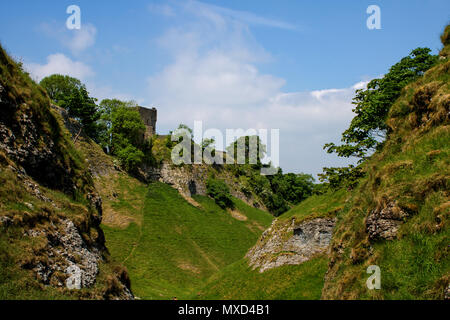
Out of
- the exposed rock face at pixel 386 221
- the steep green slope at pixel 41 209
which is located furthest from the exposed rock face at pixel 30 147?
the exposed rock face at pixel 386 221

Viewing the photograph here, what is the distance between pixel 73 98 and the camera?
221 feet

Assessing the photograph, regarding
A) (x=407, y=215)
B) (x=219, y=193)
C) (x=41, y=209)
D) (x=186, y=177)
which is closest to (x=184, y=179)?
(x=186, y=177)

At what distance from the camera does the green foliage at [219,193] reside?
78312 mm

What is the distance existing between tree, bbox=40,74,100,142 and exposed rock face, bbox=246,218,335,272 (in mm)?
54096

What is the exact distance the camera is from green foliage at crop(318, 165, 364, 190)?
28.3 metres

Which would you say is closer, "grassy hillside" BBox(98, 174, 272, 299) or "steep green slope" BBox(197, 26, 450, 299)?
"steep green slope" BBox(197, 26, 450, 299)

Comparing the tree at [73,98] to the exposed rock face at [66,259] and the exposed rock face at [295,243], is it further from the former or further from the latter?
the exposed rock face at [66,259]

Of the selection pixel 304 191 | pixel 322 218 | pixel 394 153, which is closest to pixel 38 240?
pixel 394 153

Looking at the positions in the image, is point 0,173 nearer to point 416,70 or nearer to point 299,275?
point 299,275

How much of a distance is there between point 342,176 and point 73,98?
199ft

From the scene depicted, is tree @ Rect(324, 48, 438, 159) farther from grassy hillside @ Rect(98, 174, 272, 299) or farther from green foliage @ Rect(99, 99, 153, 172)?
green foliage @ Rect(99, 99, 153, 172)

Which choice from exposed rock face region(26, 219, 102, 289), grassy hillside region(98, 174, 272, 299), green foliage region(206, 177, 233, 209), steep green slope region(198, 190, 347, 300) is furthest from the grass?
green foliage region(206, 177, 233, 209)

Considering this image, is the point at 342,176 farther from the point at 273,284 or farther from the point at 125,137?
the point at 125,137
